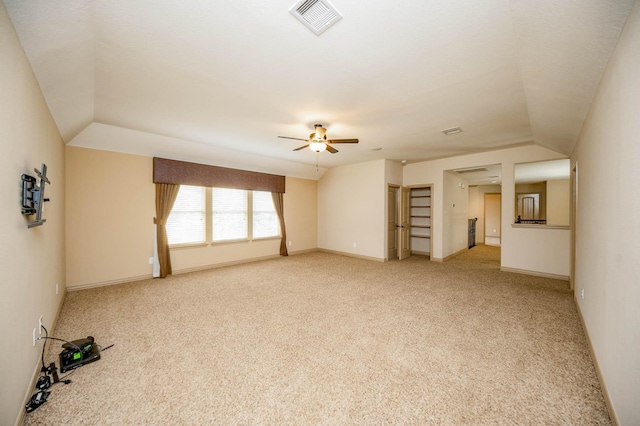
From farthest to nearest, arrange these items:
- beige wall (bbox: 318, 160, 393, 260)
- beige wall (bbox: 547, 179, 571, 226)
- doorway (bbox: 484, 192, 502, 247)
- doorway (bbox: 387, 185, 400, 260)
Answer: doorway (bbox: 484, 192, 502, 247)
beige wall (bbox: 547, 179, 571, 226)
doorway (bbox: 387, 185, 400, 260)
beige wall (bbox: 318, 160, 393, 260)

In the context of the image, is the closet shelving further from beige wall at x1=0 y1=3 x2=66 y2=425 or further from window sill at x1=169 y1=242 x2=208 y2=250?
beige wall at x1=0 y1=3 x2=66 y2=425

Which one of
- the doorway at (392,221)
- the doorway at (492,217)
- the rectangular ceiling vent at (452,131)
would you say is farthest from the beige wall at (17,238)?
the doorway at (492,217)

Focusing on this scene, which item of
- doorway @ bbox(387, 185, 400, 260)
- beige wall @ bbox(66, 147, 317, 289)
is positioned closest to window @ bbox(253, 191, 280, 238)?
beige wall @ bbox(66, 147, 317, 289)

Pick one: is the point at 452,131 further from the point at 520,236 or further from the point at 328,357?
the point at 328,357

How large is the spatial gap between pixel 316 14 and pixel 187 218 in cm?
494

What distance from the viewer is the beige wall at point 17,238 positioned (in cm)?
136

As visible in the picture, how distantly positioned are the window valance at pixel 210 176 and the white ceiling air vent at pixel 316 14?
14.5 feet

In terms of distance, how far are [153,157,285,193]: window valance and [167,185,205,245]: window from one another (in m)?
0.25

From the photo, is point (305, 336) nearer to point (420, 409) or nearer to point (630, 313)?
point (420, 409)

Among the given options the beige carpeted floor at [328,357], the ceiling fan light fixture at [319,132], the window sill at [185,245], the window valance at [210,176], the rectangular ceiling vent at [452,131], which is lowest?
the beige carpeted floor at [328,357]

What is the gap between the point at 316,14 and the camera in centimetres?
166

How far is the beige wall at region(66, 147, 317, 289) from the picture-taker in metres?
4.01

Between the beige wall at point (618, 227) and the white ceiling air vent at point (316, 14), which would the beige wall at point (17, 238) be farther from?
the beige wall at point (618, 227)

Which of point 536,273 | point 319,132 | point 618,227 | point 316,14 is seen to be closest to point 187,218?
point 319,132
